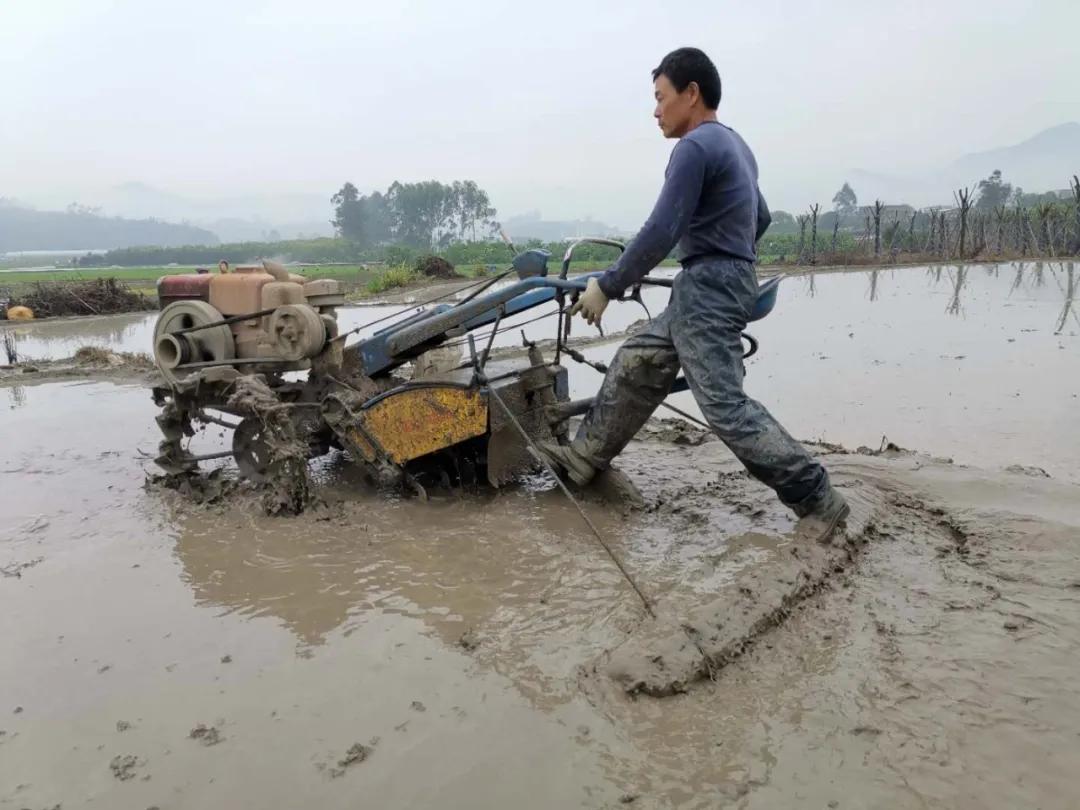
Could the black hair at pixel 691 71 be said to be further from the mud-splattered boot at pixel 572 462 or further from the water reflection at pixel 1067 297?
the water reflection at pixel 1067 297

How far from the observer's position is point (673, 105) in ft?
11.7

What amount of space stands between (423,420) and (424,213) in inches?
3837

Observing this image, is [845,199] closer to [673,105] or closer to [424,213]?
[424,213]

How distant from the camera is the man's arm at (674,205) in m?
3.33

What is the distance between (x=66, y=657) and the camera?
301 cm

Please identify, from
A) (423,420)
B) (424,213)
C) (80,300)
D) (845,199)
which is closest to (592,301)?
(423,420)

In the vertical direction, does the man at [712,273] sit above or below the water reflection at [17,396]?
above

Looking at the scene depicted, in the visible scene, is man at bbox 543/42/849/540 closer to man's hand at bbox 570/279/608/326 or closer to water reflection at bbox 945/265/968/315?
man's hand at bbox 570/279/608/326

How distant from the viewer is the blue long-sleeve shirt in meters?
3.34

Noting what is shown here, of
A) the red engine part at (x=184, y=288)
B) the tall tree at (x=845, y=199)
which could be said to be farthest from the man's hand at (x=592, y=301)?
the tall tree at (x=845, y=199)

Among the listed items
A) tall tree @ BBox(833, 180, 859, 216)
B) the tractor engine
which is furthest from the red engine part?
tall tree @ BBox(833, 180, 859, 216)

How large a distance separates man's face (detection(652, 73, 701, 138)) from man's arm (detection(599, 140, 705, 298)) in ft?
0.95

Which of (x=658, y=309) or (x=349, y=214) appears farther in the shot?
(x=349, y=214)

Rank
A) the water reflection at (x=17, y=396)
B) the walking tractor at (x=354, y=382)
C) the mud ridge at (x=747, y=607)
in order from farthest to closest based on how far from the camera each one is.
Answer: the water reflection at (x=17, y=396) → the walking tractor at (x=354, y=382) → the mud ridge at (x=747, y=607)
